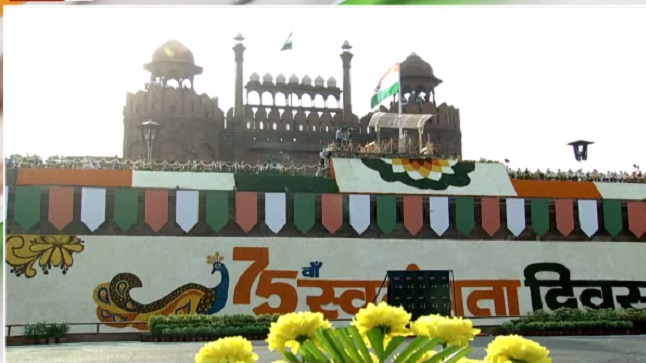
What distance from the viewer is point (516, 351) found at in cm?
249

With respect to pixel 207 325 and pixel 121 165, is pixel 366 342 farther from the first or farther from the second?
pixel 121 165

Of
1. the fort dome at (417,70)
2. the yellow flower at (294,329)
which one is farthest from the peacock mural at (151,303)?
the yellow flower at (294,329)

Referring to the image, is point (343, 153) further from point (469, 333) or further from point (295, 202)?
point (469, 333)

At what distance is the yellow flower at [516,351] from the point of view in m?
2.45

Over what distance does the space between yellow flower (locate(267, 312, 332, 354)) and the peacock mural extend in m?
17.7

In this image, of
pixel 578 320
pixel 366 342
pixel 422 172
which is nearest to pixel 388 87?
pixel 422 172

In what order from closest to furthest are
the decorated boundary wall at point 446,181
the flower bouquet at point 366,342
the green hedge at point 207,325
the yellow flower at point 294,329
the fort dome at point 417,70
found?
1. the flower bouquet at point 366,342
2. the yellow flower at point 294,329
3. the green hedge at point 207,325
4. the decorated boundary wall at point 446,181
5. the fort dome at point 417,70

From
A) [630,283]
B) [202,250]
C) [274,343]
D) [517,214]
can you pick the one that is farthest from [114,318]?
[274,343]

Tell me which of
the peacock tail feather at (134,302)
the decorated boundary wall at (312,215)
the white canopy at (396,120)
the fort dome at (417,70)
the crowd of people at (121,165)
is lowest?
the peacock tail feather at (134,302)

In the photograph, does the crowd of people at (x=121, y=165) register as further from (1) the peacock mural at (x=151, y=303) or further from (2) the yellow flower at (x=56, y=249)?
(1) the peacock mural at (x=151, y=303)

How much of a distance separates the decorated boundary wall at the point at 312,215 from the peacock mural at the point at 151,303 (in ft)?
3.94

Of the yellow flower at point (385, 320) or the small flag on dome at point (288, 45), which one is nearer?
the yellow flower at point (385, 320)

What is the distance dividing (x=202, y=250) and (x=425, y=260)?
5.86 meters

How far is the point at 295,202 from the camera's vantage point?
2133 cm
